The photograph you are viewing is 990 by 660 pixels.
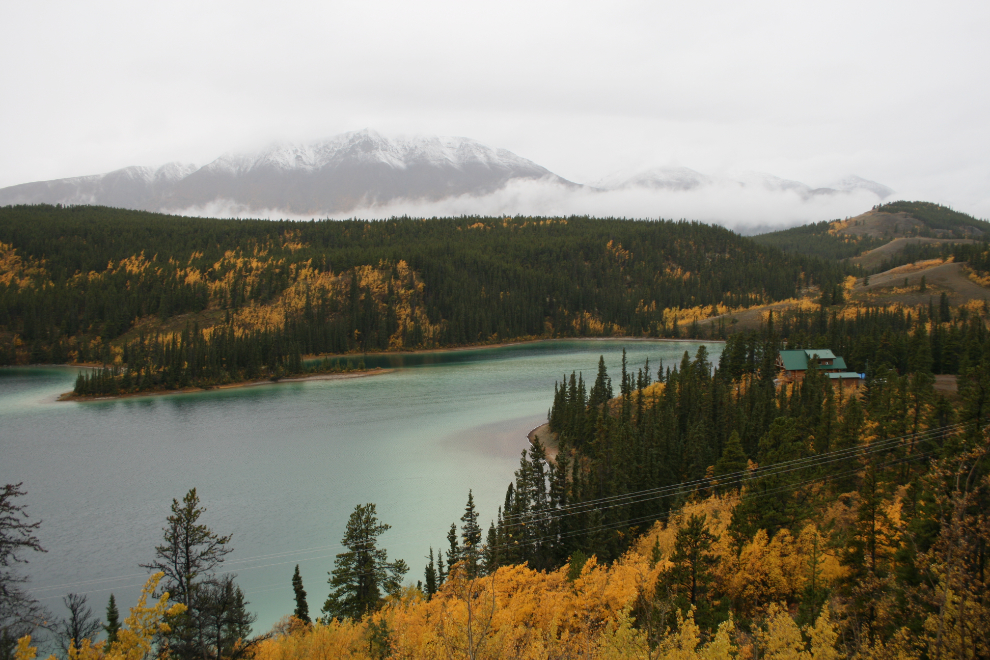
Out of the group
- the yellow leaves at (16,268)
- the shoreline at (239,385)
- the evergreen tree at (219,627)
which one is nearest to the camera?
the evergreen tree at (219,627)

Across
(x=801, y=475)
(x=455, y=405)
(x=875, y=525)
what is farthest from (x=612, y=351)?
(x=875, y=525)

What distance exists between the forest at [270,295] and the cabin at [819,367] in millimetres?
78411

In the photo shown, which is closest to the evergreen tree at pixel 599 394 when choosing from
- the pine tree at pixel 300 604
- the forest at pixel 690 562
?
the forest at pixel 690 562

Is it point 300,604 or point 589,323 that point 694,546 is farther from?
point 589,323

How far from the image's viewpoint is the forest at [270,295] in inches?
4446

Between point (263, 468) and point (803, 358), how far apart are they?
57.4 meters

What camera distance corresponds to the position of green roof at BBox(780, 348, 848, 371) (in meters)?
65.1

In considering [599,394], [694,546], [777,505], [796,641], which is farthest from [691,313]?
[796,641]

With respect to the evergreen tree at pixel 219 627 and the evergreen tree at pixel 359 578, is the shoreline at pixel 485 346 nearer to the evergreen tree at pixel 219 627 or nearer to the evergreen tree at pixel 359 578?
the evergreen tree at pixel 359 578

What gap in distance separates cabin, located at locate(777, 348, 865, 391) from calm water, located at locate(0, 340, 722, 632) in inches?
1092

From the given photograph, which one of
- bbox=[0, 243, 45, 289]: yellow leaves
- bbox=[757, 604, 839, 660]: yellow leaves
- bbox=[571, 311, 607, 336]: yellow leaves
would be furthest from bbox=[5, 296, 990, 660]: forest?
bbox=[0, 243, 45, 289]: yellow leaves

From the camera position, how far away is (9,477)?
46750 mm

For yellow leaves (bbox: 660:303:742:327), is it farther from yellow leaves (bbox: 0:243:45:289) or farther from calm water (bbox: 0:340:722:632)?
yellow leaves (bbox: 0:243:45:289)

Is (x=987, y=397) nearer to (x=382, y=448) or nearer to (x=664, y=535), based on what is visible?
(x=664, y=535)
